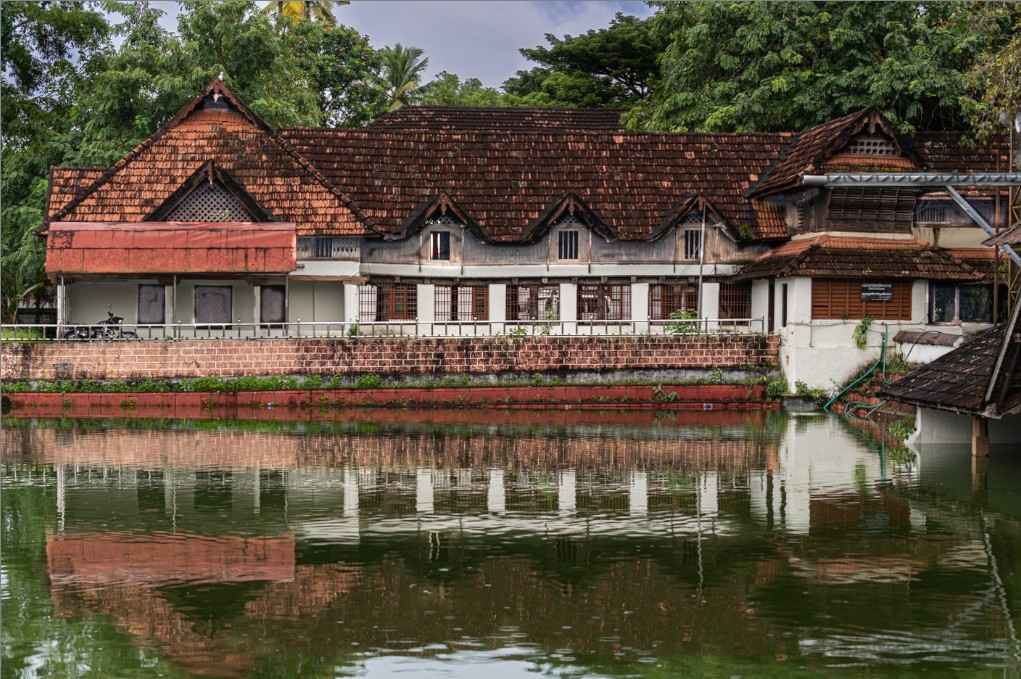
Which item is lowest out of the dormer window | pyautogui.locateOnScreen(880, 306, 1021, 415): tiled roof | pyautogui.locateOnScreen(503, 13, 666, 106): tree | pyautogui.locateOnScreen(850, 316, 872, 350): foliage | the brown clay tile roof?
pyautogui.locateOnScreen(880, 306, 1021, 415): tiled roof

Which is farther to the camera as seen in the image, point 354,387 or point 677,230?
point 677,230

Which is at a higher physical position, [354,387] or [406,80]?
[406,80]

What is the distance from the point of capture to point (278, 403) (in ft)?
108

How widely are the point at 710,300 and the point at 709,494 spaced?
1945cm

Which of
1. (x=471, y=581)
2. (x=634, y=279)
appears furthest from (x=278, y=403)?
(x=471, y=581)

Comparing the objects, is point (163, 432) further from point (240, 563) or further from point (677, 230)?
point (677, 230)

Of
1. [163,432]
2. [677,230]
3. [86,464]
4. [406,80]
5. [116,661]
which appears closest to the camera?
[116,661]

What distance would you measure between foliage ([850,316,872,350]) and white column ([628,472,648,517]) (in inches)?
552

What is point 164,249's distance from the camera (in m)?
34.8

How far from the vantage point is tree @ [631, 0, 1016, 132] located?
39.3 m

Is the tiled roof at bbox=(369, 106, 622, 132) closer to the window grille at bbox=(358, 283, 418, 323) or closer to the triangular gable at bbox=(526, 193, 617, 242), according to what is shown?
the triangular gable at bbox=(526, 193, 617, 242)

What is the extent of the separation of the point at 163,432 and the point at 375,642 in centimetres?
1664

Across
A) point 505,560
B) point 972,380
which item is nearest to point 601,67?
point 972,380

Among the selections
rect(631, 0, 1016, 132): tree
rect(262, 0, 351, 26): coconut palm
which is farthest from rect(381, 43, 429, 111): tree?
rect(631, 0, 1016, 132): tree
